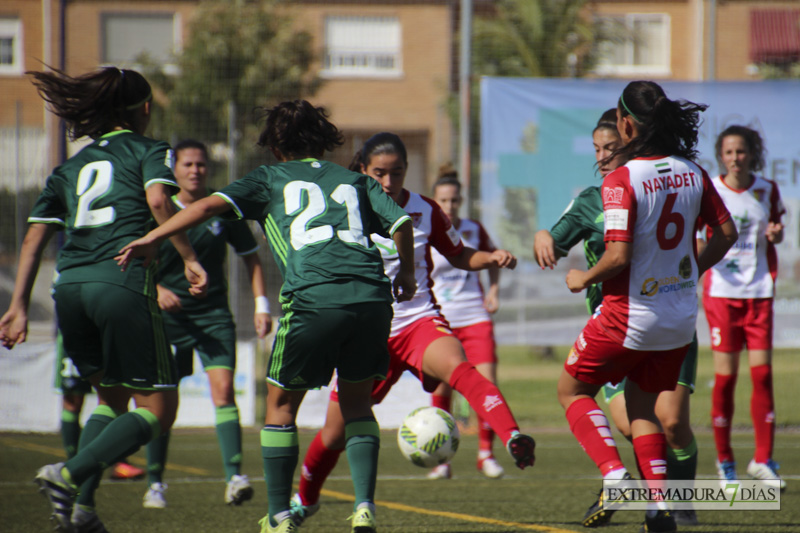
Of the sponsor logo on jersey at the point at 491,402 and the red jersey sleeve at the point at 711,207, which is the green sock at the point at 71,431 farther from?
the red jersey sleeve at the point at 711,207

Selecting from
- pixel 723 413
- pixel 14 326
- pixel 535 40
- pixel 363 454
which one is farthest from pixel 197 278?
pixel 535 40

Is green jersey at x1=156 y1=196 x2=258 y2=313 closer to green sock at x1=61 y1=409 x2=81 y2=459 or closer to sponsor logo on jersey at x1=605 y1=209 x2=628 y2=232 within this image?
green sock at x1=61 y1=409 x2=81 y2=459

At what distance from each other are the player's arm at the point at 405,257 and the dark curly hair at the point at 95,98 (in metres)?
1.42

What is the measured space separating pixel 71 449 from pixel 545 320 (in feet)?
17.3

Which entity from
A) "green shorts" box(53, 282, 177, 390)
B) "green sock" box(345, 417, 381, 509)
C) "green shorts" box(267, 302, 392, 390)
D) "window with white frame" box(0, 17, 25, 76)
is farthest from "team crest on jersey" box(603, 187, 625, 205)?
"window with white frame" box(0, 17, 25, 76)

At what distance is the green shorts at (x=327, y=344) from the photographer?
3594mm

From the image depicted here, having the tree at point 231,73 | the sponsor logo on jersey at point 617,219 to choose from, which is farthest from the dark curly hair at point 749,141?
the tree at point 231,73

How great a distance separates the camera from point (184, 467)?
7.23 m

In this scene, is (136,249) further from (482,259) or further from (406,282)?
(482,259)

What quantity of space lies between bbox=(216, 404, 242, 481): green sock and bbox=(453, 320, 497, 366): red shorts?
2.04 metres

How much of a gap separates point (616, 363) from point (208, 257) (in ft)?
9.69

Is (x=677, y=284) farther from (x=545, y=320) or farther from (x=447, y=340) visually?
(x=545, y=320)

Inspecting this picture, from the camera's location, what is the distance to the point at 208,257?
5789mm

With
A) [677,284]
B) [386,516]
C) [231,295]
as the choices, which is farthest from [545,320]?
[677,284]
